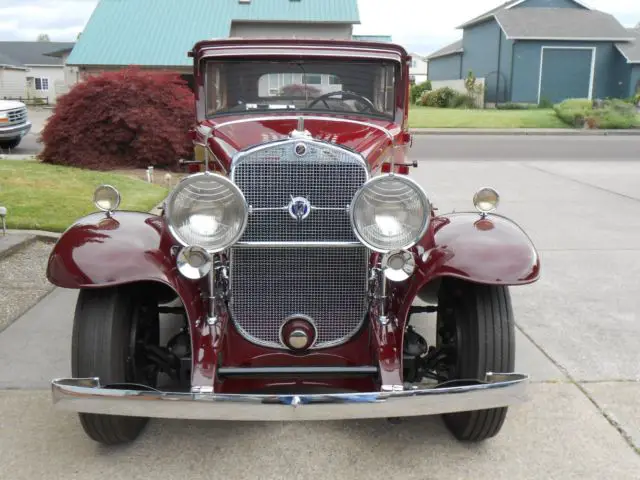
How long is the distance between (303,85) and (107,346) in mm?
1967

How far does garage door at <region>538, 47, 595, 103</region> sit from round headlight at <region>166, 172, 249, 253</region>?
3270 centimetres

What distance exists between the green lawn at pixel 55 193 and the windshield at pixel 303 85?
11.8 ft

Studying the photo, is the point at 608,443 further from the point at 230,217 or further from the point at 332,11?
the point at 332,11

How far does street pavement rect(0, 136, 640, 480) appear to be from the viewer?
288 cm

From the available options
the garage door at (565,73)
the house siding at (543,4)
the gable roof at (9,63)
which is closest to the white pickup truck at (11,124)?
the garage door at (565,73)

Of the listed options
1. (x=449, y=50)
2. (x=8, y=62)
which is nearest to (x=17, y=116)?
(x=449, y=50)

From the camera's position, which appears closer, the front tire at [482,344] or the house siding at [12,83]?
the front tire at [482,344]

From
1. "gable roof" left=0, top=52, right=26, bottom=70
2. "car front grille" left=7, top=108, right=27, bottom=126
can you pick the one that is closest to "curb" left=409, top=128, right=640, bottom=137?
"car front grille" left=7, top=108, right=27, bottom=126

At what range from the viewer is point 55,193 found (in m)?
8.45

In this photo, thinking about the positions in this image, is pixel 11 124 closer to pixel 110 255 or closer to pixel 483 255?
pixel 110 255

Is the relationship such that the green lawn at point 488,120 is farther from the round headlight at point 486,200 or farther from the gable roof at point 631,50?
the round headlight at point 486,200

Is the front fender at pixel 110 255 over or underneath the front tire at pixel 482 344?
over

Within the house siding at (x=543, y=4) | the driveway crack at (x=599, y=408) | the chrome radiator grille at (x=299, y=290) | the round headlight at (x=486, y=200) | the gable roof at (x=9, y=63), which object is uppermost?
the house siding at (x=543, y=4)

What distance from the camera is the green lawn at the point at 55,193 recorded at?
7.24 m
